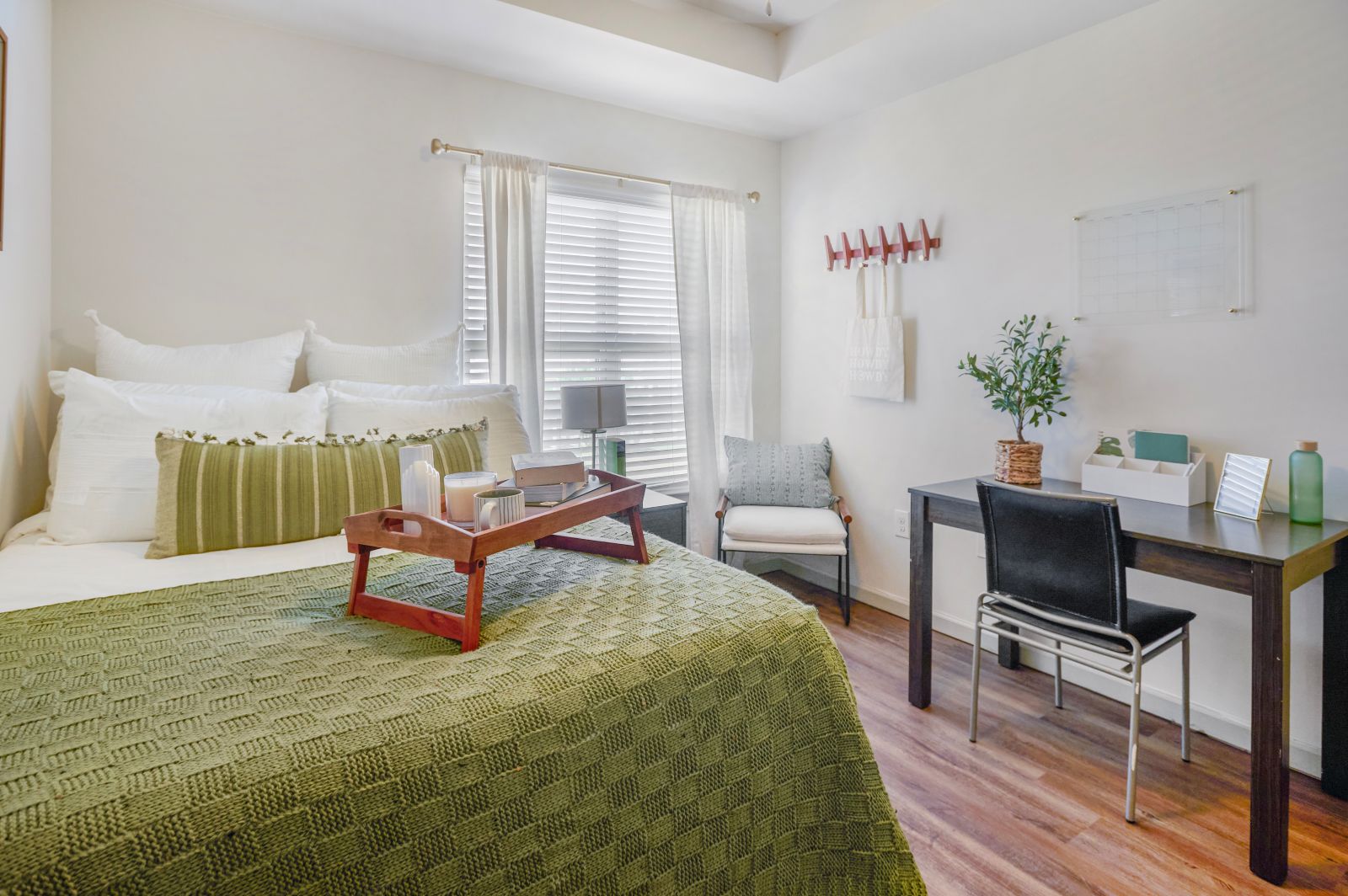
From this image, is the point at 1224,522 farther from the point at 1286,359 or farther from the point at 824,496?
the point at 824,496

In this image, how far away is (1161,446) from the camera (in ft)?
7.86

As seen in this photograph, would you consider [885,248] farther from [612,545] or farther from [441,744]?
[441,744]

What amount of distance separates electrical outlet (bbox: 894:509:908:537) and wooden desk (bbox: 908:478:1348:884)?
95cm

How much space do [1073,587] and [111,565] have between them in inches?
97.3

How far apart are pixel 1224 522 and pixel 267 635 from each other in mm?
2428

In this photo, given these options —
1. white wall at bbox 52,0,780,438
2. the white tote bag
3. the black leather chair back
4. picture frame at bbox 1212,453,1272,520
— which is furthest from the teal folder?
white wall at bbox 52,0,780,438

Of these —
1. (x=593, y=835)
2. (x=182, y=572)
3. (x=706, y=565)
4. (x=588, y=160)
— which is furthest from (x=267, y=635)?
(x=588, y=160)

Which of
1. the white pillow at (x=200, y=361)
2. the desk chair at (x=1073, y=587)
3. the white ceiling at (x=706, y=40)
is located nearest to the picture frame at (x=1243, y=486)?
the desk chair at (x=1073, y=587)

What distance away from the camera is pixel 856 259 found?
3.49 metres

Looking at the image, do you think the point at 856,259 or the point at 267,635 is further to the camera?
the point at 856,259

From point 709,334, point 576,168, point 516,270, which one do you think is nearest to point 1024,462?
point 709,334

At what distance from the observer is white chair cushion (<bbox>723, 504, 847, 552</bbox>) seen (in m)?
3.22

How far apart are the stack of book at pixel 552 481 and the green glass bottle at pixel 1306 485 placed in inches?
77.2

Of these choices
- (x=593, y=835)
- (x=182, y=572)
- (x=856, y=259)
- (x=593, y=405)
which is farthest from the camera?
(x=856, y=259)
